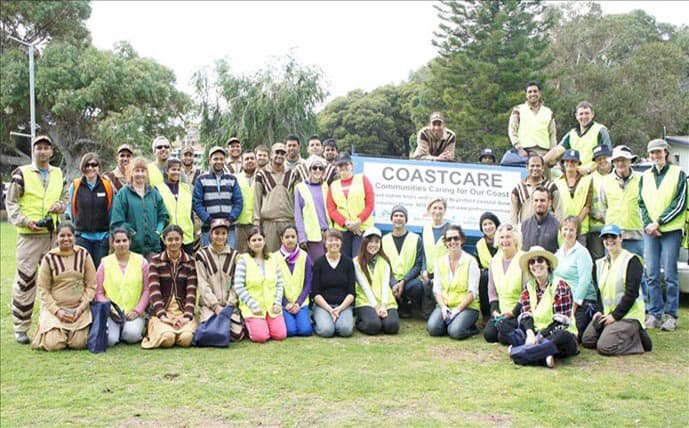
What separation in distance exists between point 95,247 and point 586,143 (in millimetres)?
6078

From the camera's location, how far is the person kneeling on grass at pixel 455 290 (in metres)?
7.46

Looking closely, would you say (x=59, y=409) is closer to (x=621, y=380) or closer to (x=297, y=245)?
(x=297, y=245)

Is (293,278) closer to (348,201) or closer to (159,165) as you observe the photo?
(348,201)

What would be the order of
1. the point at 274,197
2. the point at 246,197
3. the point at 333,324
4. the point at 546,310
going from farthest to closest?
the point at 246,197, the point at 274,197, the point at 333,324, the point at 546,310

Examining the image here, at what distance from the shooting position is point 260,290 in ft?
24.3

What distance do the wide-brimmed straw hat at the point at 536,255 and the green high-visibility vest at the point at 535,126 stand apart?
10.4 feet

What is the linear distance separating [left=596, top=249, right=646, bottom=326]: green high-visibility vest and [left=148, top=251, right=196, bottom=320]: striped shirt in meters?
4.25

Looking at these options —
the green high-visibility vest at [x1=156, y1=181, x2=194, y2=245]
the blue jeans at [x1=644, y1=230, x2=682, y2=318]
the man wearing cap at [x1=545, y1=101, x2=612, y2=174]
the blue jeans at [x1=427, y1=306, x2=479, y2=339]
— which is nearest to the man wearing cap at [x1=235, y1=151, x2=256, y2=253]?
the green high-visibility vest at [x1=156, y1=181, x2=194, y2=245]

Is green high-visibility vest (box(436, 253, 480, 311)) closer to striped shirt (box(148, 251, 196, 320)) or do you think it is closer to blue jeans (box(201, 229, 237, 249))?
blue jeans (box(201, 229, 237, 249))

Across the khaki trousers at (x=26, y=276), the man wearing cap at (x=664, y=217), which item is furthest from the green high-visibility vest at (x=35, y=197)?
the man wearing cap at (x=664, y=217)

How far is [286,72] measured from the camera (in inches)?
1049

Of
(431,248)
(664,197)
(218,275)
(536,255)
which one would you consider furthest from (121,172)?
(664,197)

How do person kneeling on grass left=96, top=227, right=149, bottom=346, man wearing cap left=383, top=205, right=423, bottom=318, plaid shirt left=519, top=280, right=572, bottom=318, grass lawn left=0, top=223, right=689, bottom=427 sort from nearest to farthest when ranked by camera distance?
grass lawn left=0, top=223, right=689, bottom=427 < plaid shirt left=519, top=280, right=572, bottom=318 < person kneeling on grass left=96, top=227, right=149, bottom=346 < man wearing cap left=383, top=205, right=423, bottom=318

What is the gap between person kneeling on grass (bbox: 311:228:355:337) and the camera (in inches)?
298
